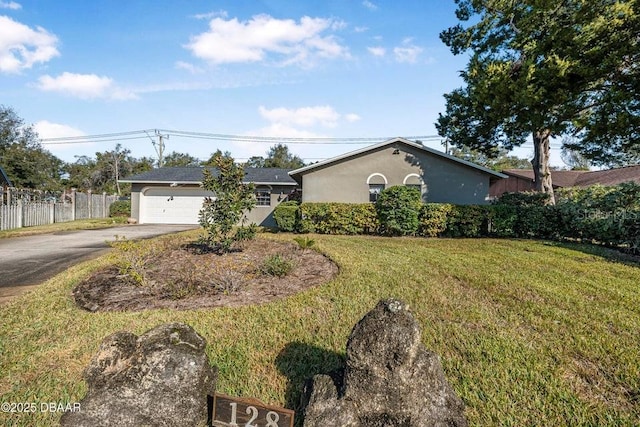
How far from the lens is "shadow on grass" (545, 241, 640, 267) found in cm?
739

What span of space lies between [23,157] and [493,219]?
36.6 m

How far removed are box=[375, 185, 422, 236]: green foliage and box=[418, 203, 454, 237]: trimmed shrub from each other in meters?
0.25

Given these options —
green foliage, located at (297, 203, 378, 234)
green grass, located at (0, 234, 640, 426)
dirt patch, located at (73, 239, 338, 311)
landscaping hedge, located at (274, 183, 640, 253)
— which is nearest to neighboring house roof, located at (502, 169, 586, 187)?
landscaping hedge, located at (274, 183, 640, 253)

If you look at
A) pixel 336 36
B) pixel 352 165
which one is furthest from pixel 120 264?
pixel 352 165

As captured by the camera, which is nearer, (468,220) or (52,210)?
(468,220)

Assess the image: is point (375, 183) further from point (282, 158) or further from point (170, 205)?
point (282, 158)

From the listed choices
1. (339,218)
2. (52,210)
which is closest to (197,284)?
(339,218)

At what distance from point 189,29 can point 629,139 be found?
16.3 m

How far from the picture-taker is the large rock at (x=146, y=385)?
2.19 metres

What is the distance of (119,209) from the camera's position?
78.3ft

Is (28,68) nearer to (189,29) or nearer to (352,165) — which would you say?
(189,29)

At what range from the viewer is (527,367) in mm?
2930

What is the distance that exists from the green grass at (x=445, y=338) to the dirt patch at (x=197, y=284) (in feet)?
1.03

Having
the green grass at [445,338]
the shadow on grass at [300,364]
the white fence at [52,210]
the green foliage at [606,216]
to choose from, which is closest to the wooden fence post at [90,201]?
the white fence at [52,210]
